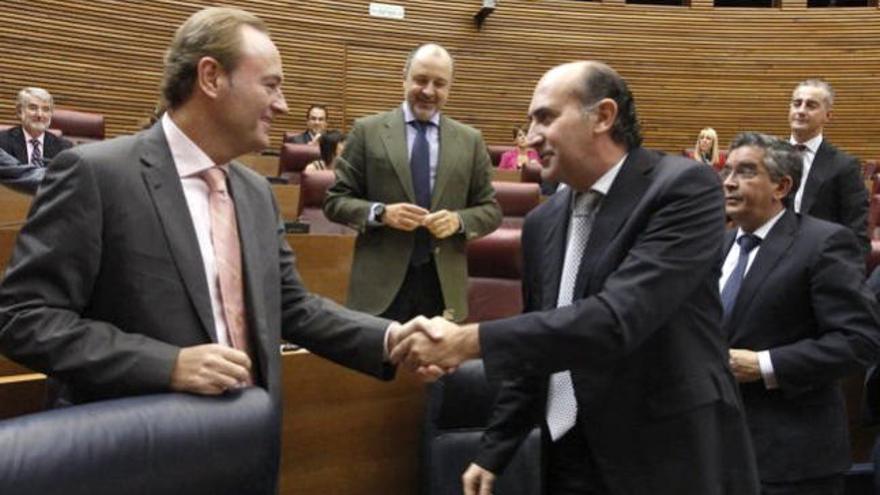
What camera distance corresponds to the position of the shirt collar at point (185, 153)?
38.9 inches

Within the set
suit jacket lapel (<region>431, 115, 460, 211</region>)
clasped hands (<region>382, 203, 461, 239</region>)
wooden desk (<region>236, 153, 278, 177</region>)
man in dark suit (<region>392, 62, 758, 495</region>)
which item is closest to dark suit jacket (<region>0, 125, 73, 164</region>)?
wooden desk (<region>236, 153, 278, 177</region>)

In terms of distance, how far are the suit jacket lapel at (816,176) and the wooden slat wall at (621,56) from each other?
4.09 meters

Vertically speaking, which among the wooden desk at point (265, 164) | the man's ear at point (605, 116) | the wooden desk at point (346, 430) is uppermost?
the man's ear at point (605, 116)

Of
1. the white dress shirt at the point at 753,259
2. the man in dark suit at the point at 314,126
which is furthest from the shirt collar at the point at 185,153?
the man in dark suit at the point at 314,126

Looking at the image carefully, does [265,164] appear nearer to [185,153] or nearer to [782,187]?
[782,187]

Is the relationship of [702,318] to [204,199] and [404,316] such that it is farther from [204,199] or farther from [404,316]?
[404,316]

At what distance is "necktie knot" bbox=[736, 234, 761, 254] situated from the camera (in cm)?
152

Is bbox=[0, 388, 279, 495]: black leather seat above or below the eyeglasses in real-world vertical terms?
below

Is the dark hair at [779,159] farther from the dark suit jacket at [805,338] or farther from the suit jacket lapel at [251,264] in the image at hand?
the suit jacket lapel at [251,264]

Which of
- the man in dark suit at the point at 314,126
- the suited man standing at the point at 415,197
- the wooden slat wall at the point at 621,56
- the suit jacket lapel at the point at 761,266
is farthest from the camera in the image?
the wooden slat wall at the point at 621,56

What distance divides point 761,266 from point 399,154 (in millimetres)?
781

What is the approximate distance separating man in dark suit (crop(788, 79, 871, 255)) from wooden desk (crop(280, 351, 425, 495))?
4.39 feet

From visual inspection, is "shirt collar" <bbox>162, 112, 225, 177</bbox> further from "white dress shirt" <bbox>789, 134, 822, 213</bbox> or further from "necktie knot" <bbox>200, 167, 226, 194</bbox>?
"white dress shirt" <bbox>789, 134, 822, 213</bbox>

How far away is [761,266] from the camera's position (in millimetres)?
1448
